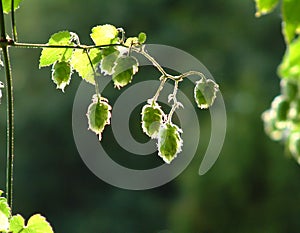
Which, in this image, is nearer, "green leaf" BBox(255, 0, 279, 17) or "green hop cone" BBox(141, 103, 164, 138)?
"green leaf" BBox(255, 0, 279, 17)

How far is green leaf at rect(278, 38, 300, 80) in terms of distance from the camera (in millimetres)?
561

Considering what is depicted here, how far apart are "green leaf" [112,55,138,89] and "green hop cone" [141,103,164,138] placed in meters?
0.04

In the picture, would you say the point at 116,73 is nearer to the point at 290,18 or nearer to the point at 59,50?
the point at 59,50

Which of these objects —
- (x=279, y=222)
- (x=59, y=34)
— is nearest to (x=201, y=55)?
(x=279, y=222)

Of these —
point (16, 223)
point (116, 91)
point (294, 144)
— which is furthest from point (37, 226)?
point (116, 91)

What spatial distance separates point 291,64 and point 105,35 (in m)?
0.30

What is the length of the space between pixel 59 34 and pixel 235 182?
25.1 feet

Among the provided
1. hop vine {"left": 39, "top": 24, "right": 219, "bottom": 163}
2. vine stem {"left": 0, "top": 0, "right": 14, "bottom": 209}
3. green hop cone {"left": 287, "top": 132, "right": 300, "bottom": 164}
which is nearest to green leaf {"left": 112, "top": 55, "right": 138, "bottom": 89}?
hop vine {"left": 39, "top": 24, "right": 219, "bottom": 163}

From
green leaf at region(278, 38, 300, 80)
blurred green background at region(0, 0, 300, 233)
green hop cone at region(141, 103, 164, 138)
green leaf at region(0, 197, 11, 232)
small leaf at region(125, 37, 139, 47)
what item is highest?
blurred green background at region(0, 0, 300, 233)

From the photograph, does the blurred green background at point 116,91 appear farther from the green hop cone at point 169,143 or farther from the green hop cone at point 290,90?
the green hop cone at point 290,90

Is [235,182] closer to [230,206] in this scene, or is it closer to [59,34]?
[230,206]

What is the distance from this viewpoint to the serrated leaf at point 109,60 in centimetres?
79

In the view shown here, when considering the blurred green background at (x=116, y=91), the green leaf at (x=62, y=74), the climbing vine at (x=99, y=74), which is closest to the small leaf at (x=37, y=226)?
the climbing vine at (x=99, y=74)

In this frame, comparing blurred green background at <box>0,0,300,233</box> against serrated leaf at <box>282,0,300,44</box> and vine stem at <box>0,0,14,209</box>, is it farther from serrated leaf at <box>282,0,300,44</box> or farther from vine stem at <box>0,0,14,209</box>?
serrated leaf at <box>282,0,300,44</box>
